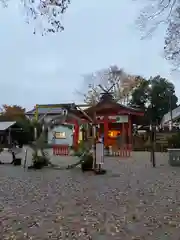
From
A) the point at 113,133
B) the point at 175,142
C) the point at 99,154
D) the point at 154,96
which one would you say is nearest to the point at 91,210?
the point at 99,154

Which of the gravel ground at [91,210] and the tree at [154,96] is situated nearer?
the gravel ground at [91,210]

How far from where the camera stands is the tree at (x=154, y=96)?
57.7 meters

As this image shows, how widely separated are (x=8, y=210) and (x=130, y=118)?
29.6m

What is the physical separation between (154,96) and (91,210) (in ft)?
175

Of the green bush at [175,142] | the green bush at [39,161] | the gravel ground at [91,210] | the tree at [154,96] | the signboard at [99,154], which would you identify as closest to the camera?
the gravel ground at [91,210]

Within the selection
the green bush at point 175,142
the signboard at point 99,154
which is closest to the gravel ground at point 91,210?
the signboard at point 99,154

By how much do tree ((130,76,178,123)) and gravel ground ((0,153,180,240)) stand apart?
47612 mm

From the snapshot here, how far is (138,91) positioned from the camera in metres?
57.4

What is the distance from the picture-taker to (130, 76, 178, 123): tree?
57.7 meters

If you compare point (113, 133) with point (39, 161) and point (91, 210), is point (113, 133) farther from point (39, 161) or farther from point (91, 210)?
point (91, 210)

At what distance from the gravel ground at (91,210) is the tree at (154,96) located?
47612 mm

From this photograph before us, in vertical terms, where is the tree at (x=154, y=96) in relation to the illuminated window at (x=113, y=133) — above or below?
above

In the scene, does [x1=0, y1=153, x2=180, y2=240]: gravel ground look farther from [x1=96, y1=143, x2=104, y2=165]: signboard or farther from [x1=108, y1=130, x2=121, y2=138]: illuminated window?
[x1=108, y1=130, x2=121, y2=138]: illuminated window

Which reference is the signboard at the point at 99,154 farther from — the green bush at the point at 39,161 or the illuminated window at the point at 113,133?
the illuminated window at the point at 113,133
